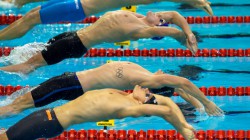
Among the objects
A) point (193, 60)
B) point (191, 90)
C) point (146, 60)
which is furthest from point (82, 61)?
point (191, 90)

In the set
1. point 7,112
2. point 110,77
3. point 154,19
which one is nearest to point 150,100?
point 110,77

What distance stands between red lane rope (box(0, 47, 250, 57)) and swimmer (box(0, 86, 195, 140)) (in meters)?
2.74

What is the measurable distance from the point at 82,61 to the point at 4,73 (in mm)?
962

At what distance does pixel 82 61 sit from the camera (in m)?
8.06

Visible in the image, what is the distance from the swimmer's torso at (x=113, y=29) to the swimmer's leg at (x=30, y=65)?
44 centimetres

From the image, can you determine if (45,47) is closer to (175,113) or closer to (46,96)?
(46,96)

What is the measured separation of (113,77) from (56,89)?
50 centimetres

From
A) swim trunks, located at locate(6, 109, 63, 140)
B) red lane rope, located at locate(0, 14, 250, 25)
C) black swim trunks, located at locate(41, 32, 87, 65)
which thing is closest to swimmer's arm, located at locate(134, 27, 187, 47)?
black swim trunks, located at locate(41, 32, 87, 65)

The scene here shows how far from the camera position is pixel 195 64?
7902 millimetres

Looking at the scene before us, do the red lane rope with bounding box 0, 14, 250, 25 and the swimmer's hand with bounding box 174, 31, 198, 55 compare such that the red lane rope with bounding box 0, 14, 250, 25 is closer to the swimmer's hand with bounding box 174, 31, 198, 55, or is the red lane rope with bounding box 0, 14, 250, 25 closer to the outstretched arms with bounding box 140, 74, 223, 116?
the swimmer's hand with bounding box 174, 31, 198, 55

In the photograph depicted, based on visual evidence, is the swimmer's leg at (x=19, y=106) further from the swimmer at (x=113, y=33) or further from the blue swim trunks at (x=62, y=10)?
the blue swim trunks at (x=62, y=10)

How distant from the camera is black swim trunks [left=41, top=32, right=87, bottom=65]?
649 centimetres

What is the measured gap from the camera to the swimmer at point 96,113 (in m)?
5.17

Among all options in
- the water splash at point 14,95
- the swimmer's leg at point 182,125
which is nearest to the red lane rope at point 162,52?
the water splash at point 14,95
